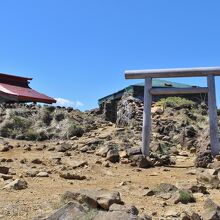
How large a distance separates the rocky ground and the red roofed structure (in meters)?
6.13

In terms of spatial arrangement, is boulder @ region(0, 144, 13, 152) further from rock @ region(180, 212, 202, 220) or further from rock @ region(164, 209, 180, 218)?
rock @ region(180, 212, 202, 220)

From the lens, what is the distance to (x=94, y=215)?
455cm

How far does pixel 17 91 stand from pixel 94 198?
2014cm

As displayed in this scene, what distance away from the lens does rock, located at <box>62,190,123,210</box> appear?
5484mm

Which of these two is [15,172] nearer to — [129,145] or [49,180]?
[49,180]

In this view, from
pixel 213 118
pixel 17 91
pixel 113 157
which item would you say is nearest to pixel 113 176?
pixel 113 157

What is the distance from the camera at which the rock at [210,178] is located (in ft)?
26.3

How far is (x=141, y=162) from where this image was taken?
10.7 m

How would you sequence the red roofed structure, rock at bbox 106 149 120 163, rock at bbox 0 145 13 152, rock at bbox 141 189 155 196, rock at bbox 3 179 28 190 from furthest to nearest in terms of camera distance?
the red roofed structure, rock at bbox 0 145 13 152, rock at bbox 106 149 120 163, rock at bbox 141 189 155 196, rock at bbox 3 179 28 190

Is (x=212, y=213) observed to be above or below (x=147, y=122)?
below

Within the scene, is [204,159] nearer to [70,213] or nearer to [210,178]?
[210,178]

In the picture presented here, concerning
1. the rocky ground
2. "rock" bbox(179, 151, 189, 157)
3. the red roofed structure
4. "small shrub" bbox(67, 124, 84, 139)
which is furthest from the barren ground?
the red roofed structure

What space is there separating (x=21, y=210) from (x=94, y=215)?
143 cm

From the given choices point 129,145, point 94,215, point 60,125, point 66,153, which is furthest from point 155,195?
point 60,125
